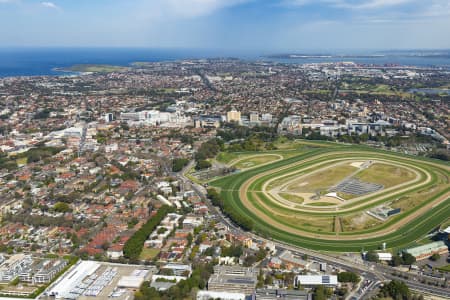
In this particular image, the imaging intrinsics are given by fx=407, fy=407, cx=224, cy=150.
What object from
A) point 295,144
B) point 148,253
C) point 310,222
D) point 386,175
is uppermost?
point 295,144

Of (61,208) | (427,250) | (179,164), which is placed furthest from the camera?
(179,164)

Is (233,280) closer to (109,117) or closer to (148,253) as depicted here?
(148,253)

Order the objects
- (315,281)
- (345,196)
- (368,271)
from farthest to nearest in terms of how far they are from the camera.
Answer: (345,196) < (368,271) < (315,281)

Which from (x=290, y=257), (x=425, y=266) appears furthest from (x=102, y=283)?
(x=425, y=266)

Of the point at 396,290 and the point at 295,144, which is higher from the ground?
the point at 295,144

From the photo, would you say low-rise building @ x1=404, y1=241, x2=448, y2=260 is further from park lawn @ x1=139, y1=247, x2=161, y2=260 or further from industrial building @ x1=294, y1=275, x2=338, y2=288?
park lawn @ x1=139, y1=247, x2=161, y2=260

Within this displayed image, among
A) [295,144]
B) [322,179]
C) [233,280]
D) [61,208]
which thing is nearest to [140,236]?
[233,280]

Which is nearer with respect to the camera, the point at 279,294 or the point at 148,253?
the point at 279,294

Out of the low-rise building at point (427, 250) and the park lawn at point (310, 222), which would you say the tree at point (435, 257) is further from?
the park lawn at point (310, 222)
